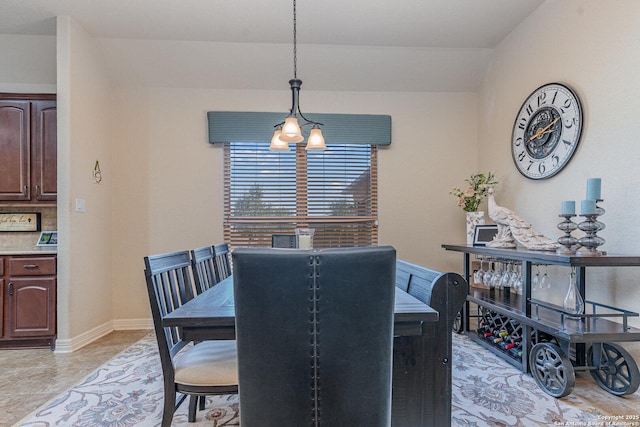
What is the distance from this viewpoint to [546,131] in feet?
9.20

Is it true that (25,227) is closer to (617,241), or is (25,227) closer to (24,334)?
(24,334)

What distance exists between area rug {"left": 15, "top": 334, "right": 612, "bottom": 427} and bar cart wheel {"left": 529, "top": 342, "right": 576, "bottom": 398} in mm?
55

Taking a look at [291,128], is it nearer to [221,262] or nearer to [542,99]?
[221,262]

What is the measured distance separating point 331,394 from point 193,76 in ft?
12.0

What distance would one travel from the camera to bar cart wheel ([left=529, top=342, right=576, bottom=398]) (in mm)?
2002

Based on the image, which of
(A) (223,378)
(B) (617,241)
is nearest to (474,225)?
(B) (617,241)

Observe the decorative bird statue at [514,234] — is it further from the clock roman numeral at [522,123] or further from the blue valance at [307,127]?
the blue valance at [307,127]

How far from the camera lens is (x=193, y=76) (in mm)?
3674

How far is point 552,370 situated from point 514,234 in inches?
37.6

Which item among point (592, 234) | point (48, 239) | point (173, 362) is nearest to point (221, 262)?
point (173, 362)

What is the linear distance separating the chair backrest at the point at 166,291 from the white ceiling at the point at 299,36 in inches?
90.0

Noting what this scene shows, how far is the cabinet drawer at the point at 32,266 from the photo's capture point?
2975 millimetres

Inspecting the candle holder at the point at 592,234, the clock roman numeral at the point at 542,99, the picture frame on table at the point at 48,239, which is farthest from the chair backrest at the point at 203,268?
the clock roman numeral at the point at 542,99

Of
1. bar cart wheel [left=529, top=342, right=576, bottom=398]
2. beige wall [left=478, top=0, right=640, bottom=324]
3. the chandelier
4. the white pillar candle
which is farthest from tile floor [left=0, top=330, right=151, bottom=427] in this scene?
beige wall [left=478, top=0, right=640, bottom=324]
